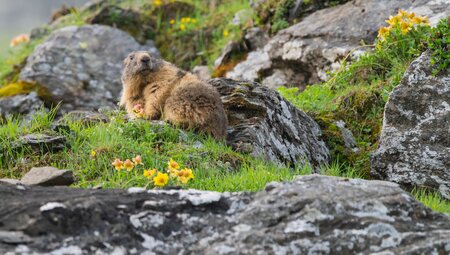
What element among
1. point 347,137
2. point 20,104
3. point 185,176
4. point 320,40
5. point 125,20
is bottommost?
point 347,137

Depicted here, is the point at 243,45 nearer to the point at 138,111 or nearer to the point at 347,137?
the point at 347,137

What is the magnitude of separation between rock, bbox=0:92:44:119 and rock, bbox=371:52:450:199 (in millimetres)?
7157

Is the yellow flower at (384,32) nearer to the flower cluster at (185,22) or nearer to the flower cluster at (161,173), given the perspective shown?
the flower cluster at (161,173)

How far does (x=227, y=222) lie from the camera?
4207 mm

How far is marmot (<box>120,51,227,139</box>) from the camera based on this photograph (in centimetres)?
742

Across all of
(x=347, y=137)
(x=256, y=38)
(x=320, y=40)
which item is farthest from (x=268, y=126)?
(x=256, y=38)

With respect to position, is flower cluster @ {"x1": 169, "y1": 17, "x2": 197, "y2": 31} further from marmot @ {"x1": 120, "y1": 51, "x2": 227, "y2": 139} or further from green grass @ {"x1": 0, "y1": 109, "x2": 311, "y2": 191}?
green grass @ {"x1": 0, "y1": 109, "x2": 311, "y2": 191}

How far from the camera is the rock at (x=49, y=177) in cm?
524

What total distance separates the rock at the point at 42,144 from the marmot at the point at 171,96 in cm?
138

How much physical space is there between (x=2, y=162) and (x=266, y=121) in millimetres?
2852

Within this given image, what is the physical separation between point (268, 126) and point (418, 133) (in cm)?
158

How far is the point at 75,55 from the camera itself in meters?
14.1

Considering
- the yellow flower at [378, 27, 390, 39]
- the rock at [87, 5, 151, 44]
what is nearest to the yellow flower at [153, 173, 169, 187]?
the yellow flower at [378, 27, 390, 39]

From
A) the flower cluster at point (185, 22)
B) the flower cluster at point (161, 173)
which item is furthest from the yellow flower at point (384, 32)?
the flower cluster at point (185, 22)
